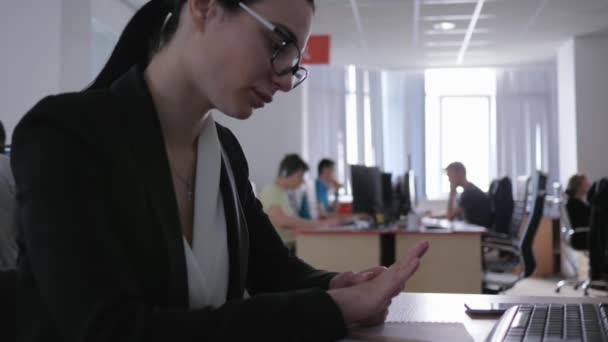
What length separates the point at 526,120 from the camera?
10773mm

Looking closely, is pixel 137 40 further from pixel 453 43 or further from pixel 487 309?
pixel 453 43

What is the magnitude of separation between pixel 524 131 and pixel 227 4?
10655 millimetres

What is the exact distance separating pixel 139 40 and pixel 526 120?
10.6m

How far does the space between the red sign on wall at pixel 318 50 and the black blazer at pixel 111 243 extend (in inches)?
268

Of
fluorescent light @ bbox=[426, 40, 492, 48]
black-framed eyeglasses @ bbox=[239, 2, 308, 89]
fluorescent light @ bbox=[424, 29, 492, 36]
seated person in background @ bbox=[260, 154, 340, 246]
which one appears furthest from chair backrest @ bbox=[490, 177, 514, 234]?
black-framed eyeglasses @ bbox=[239, 2, 308, 89]

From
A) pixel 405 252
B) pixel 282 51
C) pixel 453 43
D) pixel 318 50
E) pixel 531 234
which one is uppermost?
pixel 453 43

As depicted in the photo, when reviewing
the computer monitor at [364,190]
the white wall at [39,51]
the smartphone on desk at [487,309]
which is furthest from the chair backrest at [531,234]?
the smartphone on desk at [487,309]

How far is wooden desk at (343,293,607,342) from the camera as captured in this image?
0.98 metres

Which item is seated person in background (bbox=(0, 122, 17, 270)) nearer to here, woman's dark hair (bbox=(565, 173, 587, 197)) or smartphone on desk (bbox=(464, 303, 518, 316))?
smartphone on desk (bbox=(464, 303, 518, 316))

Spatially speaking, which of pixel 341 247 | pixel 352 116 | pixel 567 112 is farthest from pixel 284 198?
pixel 352 116

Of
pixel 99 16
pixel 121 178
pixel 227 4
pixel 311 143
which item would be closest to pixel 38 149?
pixel 121 178

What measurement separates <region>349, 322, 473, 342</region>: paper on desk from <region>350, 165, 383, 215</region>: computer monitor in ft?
13.1

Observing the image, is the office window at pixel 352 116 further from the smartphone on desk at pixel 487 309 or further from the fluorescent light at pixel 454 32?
the smartphone on desk at pixel 487 309

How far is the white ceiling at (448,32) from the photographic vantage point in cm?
714
